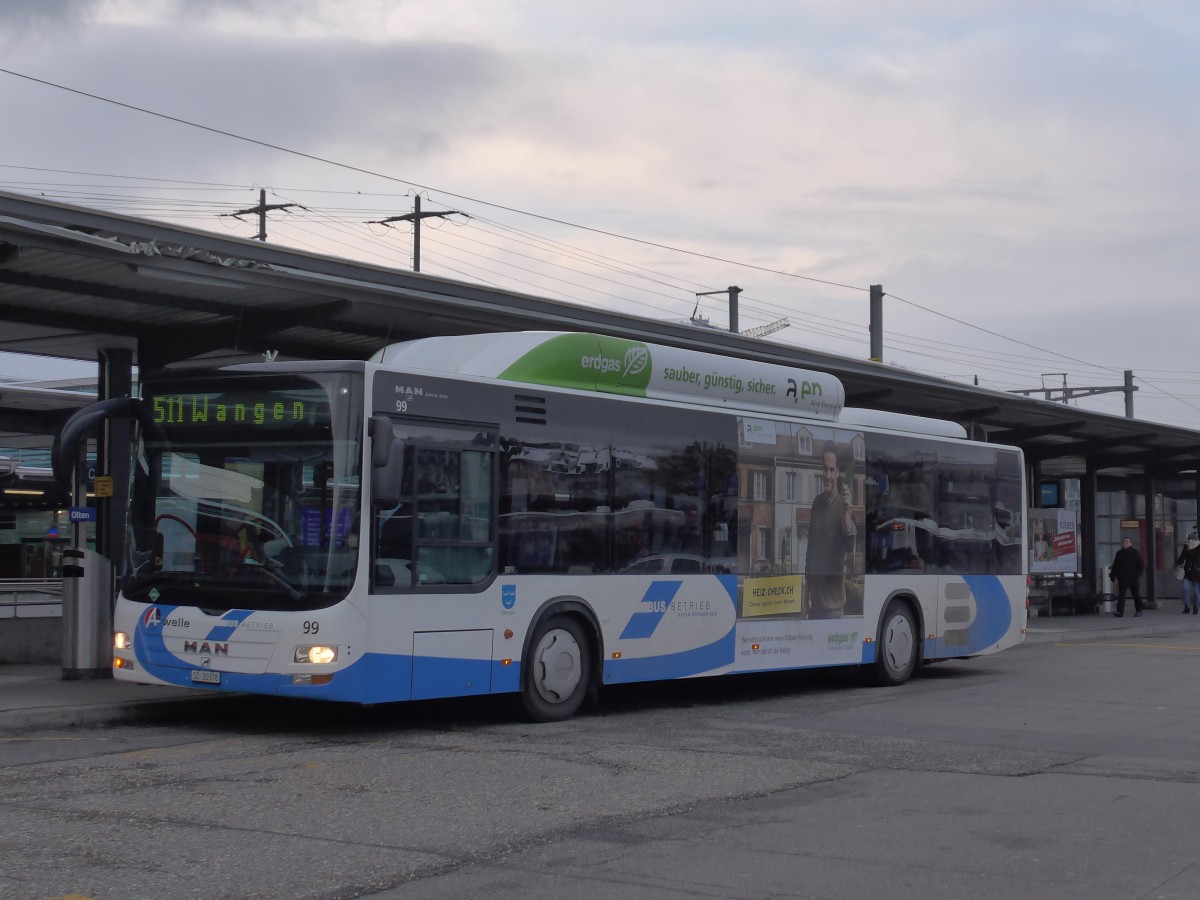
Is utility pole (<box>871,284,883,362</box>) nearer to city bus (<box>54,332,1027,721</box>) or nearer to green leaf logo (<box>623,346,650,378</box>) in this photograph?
city bus (<box>54,332,1027,721</box>)

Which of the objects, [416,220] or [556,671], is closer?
[556,671]

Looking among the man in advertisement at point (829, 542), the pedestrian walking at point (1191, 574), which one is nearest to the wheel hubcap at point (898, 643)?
the man in advertisement at point (829, 542)

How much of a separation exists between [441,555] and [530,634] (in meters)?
1.16

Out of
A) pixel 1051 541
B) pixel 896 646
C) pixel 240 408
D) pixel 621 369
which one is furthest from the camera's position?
pixel 1051 541

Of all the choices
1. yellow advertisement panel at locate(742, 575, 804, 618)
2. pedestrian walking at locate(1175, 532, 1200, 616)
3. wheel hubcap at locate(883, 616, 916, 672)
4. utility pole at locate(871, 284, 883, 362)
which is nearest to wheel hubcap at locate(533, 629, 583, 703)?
yellow advertisement panel at locate(742, 575, 804, 618)

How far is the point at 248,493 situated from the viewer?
1109cm

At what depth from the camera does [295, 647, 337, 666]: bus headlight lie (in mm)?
10586

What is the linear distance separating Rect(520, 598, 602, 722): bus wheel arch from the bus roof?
1979mm

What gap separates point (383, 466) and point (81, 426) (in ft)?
9.23

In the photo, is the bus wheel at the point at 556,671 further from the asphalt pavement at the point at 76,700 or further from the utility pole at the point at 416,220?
the utility pole at the point at 416,220

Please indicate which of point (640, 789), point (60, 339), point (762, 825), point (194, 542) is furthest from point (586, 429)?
point (60, 339)

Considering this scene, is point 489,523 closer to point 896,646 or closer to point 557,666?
point 557,666

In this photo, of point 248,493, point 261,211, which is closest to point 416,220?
point 261,211

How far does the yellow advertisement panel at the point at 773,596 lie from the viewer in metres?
14.3
